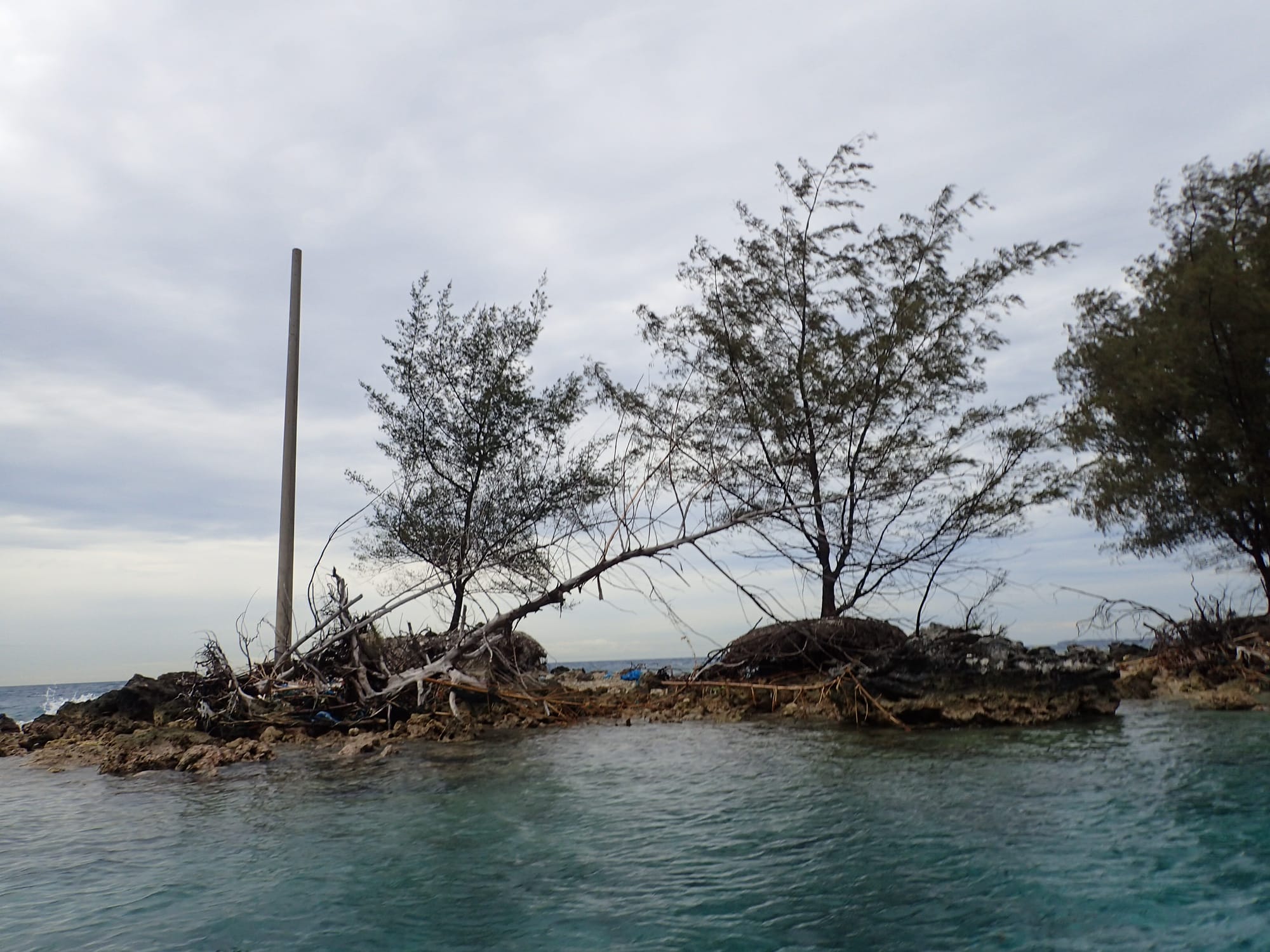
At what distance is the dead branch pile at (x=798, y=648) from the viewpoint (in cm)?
1062

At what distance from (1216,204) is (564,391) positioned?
12719 mm

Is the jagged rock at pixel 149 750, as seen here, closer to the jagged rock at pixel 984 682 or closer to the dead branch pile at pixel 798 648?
the dead branch pile at pixel 798 648

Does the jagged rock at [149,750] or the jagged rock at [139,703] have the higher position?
the jagged rock at [139,703]

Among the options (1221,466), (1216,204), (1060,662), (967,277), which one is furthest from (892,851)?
(1216,204)

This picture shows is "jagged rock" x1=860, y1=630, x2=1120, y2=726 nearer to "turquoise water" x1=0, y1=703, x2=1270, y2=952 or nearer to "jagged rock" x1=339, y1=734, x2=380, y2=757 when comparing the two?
"turquoise water" x1=0, y1=703, x2=1270, y2=952

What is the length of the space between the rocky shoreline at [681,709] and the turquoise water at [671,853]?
3.13ft

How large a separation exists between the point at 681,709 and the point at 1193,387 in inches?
468

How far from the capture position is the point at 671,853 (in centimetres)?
414

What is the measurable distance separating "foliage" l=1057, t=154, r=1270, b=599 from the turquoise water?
11.3 metres

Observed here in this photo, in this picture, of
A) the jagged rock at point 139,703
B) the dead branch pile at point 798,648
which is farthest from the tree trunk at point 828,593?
the jagged rock at point 139,703

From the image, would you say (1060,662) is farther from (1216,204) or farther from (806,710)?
(1216,204)

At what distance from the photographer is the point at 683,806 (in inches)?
201

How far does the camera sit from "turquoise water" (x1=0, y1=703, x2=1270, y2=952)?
10.3 ft

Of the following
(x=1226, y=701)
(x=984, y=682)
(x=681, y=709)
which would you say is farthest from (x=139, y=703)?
(x=1226, y=701)
